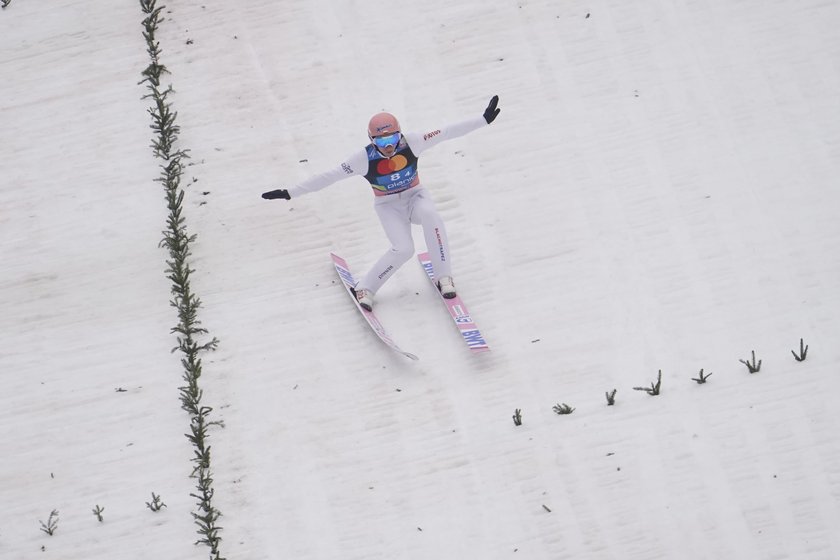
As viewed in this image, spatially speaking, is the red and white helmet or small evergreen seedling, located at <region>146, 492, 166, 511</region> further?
the red and white helmet

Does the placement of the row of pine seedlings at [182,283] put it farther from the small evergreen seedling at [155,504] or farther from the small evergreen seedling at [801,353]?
the small evergreen seedling at [801,353]

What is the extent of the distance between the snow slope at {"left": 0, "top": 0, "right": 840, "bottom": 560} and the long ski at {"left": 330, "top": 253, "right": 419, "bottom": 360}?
5.0 inches

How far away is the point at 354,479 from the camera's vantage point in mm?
9062

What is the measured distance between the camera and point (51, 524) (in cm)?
899

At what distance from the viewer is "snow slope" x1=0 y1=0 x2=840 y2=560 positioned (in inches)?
348

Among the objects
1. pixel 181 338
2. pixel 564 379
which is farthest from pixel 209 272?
pixel 564 379

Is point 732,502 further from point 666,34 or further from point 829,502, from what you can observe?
point 666,34

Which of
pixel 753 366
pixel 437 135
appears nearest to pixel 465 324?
pixel 437 135

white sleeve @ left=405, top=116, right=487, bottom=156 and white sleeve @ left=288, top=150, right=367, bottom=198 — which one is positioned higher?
white sleeve @ left=405, top=116, right=487, bottom=156

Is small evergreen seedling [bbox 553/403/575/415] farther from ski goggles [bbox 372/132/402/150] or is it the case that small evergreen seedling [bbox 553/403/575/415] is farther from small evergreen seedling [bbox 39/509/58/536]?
small evergreen seedling [bbox 39/509/58/536]

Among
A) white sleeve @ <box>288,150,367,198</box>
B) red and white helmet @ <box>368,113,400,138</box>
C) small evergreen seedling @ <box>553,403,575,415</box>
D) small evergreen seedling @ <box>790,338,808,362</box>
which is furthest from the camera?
white sleeve @ <box>288,150,367,198</box>

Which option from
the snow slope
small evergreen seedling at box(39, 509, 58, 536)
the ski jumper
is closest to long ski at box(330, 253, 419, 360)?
the snow slope

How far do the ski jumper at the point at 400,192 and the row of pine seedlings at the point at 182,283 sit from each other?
59.2 inches

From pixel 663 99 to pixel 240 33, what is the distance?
482cm
